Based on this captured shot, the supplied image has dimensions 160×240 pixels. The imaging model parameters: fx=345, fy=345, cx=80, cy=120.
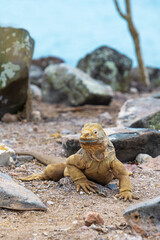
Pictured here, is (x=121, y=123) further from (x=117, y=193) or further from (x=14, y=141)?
(x=117, y=193)

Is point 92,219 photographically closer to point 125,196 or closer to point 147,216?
point 147,216

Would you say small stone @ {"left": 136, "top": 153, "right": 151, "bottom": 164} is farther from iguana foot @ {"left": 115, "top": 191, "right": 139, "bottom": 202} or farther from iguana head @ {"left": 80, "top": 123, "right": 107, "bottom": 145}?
iguana head @ {"left": 80, "top": 123, "right": 107, "bottom": 145}

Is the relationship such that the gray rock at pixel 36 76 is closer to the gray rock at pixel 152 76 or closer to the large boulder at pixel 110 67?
the large boulder at pixel 110 67

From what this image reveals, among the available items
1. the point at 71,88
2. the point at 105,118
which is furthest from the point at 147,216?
the point at 71,88

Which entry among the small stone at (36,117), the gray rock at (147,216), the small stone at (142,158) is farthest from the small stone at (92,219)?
the small stone at (36,117)

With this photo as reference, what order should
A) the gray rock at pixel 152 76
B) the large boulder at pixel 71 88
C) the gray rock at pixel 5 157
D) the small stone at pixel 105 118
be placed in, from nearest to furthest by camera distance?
the gray rock at pixel 5 157 < the small stone at pixel 105 118 < the large boulder at pixel 71 88 < the gray rock at pixel 152 76
